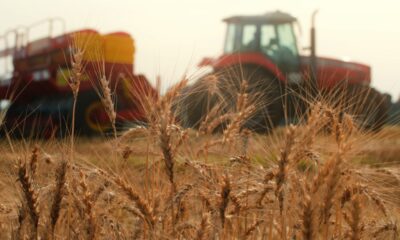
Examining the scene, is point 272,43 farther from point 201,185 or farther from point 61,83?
point 201,185

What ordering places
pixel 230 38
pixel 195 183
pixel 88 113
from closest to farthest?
1. pixel 195 183
2. pixel 88 113
3. pixel 230 38

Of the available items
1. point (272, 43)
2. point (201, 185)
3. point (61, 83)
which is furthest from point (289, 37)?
point (201, 185)

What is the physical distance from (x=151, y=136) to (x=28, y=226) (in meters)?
0.48

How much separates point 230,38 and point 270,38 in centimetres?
72

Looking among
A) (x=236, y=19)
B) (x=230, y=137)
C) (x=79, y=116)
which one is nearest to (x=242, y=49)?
(x=236, y=19)

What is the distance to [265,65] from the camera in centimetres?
1166

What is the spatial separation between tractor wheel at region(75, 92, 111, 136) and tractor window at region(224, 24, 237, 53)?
250 cm

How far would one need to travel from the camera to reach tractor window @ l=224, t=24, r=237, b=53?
1237cm

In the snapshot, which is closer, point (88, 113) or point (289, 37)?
point (88, 113)

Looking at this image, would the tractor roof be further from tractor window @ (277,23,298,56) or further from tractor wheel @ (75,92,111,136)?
tractor wheel @ (75,92,111,136)

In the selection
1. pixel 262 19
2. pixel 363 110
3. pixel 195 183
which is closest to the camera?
pixel 195 183

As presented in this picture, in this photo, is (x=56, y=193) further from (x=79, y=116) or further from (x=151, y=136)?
(x=79, y=116)

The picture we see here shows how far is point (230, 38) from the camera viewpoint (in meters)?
12.5

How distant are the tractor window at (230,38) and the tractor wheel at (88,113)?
2.50 meters
